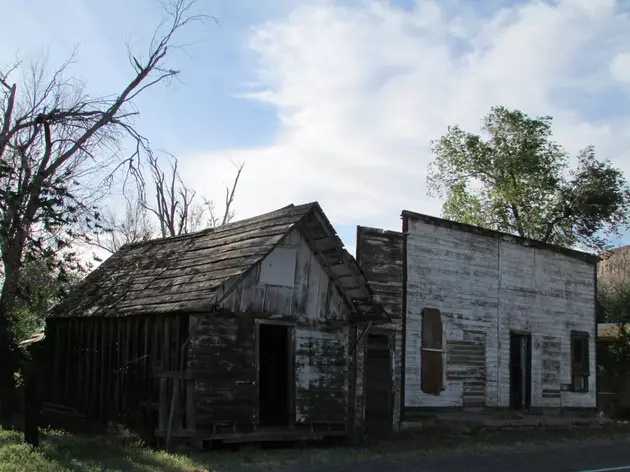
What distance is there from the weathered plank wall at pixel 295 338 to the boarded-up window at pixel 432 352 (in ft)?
11.5

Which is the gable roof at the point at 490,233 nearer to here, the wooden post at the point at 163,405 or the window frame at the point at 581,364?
the window frame at the point at 581,364

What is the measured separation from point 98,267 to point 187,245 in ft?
14.3

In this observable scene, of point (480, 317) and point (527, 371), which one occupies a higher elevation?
point (480, 317)

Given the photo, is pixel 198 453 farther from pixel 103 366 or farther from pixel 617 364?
pixel 617 364

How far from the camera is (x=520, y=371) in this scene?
850 inches

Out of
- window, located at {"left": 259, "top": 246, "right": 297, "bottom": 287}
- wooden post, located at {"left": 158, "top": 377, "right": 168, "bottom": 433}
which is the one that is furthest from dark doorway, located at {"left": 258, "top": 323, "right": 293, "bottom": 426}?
wooden post, located at {"left": 158, "top": 377, "right": 168, "bottom": 433}

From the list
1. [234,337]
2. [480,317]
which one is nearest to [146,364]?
[234,337]

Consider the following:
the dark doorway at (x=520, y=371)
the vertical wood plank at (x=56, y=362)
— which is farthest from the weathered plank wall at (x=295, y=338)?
the dark doorway at (x=520, y=371)

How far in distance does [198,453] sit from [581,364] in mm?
14681

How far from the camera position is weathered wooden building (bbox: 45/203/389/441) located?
44.8ft

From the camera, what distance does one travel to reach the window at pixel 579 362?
75.0 feet

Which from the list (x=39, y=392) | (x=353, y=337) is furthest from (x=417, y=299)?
(x=39, y=392)

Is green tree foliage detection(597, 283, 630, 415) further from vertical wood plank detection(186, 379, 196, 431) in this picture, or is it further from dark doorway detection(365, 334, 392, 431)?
vertical wood plank detection(186, 379, 196, 431)

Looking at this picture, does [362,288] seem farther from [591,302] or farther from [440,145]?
[440,145]
